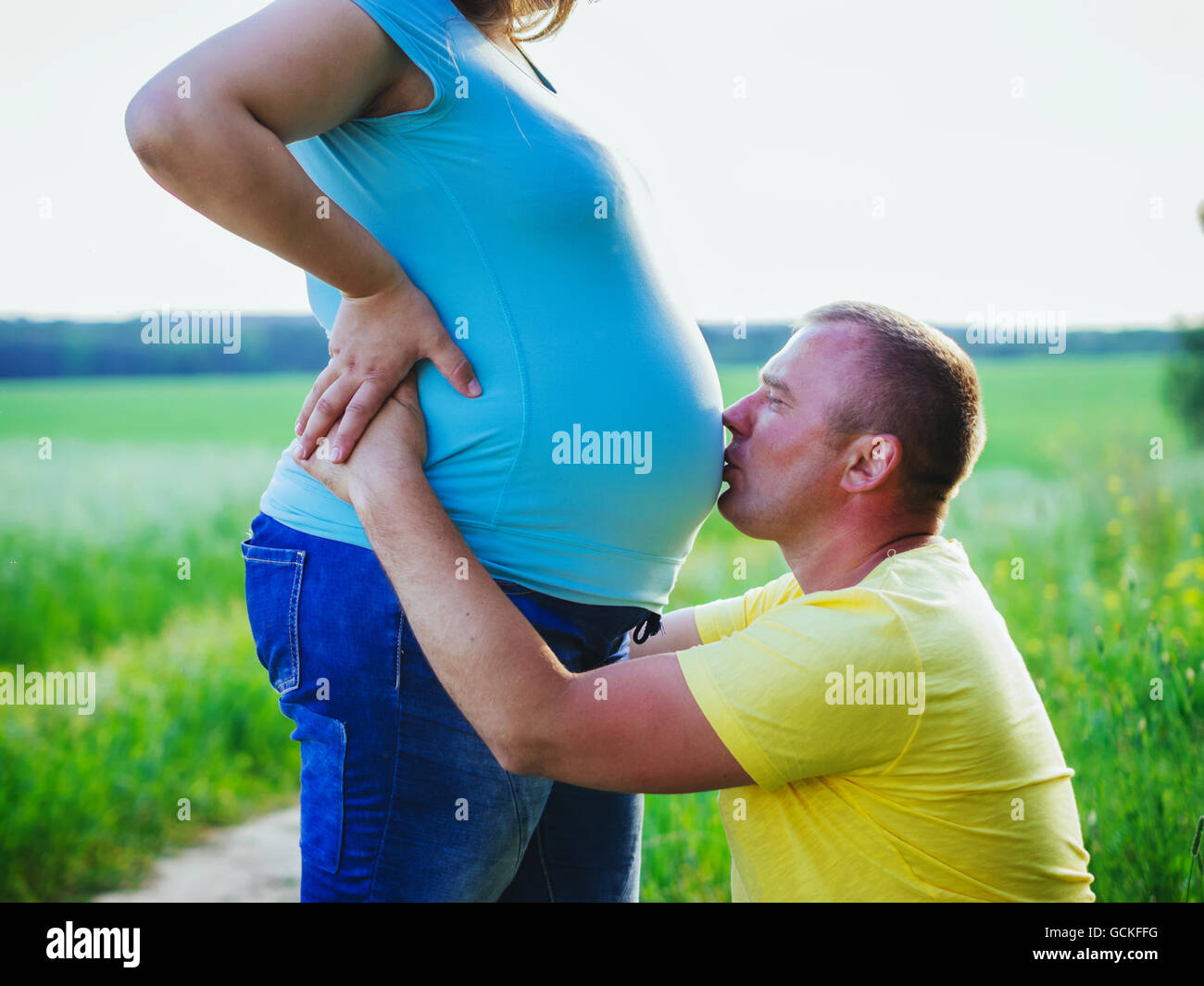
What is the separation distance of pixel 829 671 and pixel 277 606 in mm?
804

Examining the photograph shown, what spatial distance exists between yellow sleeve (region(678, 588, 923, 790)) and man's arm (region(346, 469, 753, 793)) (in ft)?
0.12

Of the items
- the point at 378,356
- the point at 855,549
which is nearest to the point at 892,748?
the point at 855,549

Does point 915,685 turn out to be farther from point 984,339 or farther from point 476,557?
point 984,339

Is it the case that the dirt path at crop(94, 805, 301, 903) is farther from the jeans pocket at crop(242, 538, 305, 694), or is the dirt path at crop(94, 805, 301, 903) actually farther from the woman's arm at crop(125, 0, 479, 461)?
the woman's arm at crop(125, 0, 479, 461)

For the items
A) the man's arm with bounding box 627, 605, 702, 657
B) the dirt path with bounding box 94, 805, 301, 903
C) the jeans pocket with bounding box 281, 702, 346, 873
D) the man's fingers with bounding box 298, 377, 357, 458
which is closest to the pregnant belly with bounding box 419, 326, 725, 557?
the man's fingers with bounding box 298, 377, 357, 458

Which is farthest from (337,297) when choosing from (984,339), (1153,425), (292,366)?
(292,366)

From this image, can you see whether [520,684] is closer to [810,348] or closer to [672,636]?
[672,636]

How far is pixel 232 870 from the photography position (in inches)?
124

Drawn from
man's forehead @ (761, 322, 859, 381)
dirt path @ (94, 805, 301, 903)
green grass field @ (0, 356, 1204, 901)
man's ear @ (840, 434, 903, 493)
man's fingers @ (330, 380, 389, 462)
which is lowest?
dirt path @ (94, 805, 301, 903)

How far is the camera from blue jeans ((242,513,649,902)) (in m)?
1.34

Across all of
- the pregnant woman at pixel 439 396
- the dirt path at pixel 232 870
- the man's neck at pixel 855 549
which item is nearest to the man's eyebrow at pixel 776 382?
the man's neck at pixel 855 549
